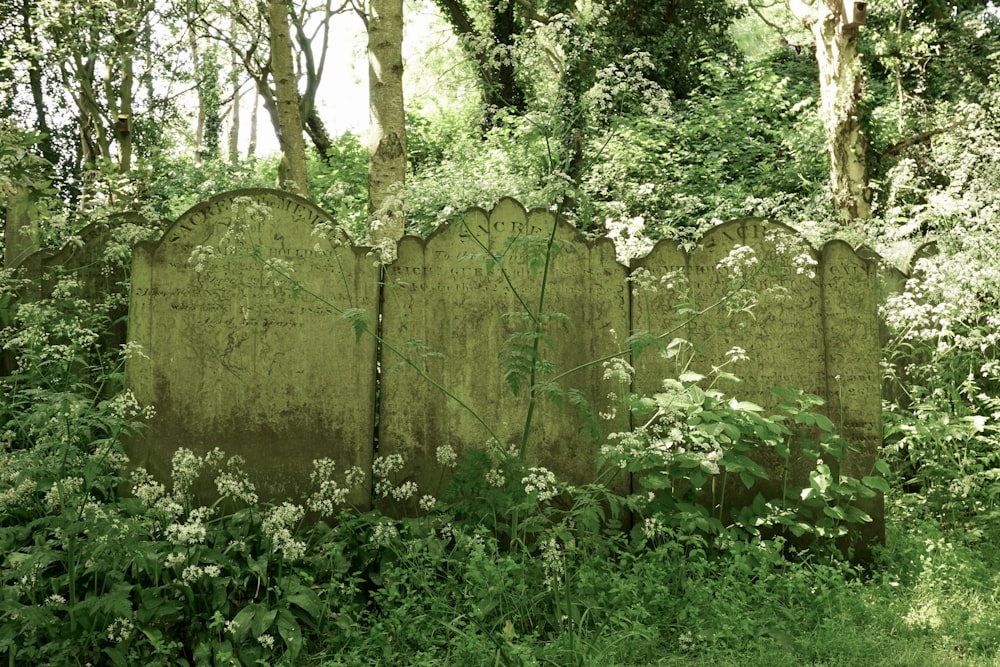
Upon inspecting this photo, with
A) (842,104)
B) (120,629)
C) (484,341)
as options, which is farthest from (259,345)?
(842,104)

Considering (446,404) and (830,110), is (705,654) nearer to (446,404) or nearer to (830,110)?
(446,404)

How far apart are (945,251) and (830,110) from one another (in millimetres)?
3647

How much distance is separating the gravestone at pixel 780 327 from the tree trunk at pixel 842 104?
4.19 m

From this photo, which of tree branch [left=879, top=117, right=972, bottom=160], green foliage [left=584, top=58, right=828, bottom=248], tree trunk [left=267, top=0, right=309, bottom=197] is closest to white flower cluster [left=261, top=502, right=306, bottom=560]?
tree trunk [left=267, top=0, right=309, bottom=197]

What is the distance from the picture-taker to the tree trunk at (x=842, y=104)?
861 centimetres

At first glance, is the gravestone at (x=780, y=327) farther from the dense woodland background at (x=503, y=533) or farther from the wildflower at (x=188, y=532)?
the wildflower at (x=188, y=532)

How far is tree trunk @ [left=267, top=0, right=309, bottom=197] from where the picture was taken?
929 centimetres

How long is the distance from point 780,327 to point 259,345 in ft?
9.18

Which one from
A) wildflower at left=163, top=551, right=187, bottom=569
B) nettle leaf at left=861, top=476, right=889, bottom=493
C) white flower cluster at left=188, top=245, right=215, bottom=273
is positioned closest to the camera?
wildflower at left=163, top=551, right=187, bottom=569

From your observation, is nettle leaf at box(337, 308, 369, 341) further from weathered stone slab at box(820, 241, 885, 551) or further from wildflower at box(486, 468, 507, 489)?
weathered stone slab at box(820, 241, 885, 551)

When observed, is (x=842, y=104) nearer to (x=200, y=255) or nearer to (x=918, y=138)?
(x=918, y=138)

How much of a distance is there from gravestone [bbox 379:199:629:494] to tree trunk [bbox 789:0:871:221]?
196 inches

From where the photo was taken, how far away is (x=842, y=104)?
8789 millimetres

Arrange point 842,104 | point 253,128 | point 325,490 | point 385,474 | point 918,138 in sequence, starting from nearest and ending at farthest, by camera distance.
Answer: point 325,490 < point 385,474 < point 842,104 < point 918,138 < point 253,128
